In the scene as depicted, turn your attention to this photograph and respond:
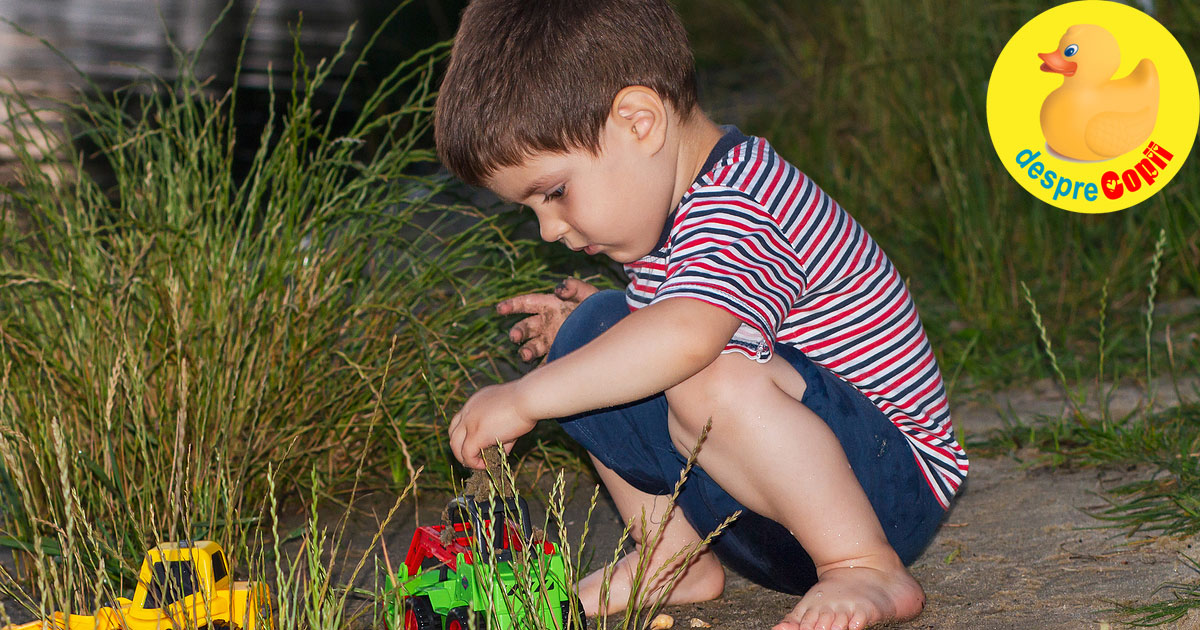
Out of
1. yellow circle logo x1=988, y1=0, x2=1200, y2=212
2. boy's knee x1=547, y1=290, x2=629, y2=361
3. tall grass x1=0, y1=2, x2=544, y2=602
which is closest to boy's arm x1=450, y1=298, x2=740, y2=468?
boy's knee x1=547, y1=290, x2=629, y2=361

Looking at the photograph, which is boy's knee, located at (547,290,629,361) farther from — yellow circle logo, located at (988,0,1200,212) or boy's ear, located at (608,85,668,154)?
yellow circle logo, located at (988,0,1200,212)

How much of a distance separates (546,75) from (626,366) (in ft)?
1.61

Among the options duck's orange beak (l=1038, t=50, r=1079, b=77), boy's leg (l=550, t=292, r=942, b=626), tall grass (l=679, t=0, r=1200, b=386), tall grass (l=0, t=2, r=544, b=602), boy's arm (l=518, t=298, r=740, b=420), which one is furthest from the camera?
tall grass (l=679, t=0, r=1200, b=386)

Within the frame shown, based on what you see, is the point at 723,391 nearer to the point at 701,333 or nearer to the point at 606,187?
the point at 701,333

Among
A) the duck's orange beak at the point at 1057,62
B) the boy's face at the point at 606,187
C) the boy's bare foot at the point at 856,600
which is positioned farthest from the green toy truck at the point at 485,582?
the duck's orange beak at the point at 1057,62

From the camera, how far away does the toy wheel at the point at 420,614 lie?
1.52 metres

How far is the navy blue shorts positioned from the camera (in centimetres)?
183

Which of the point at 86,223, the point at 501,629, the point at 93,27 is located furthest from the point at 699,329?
the point at 93,27

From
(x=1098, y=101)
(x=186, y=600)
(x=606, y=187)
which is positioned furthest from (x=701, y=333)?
(x=1098, y=101)

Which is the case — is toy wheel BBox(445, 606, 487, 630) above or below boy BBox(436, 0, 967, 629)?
below

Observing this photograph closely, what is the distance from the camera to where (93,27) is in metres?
7.69

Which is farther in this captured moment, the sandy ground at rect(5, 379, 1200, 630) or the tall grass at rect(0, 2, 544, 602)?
the tall grass at rect(0, 2, 544, 602)

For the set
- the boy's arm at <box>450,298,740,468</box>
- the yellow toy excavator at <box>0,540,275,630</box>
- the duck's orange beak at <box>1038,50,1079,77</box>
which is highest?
the duck's orange beak at <box>1038,50,1079,77</box>

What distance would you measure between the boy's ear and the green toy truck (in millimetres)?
592
